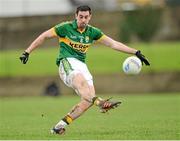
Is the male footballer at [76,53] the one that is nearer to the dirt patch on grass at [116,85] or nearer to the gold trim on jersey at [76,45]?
the gold trim on jersey at [76,45]

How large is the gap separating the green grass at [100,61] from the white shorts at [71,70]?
23.9 metres

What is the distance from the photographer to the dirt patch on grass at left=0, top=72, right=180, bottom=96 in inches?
1537

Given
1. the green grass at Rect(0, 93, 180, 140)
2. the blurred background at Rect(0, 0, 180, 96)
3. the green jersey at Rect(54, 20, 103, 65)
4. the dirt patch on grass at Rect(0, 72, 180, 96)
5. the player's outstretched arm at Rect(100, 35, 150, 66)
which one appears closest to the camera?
the green grass at Rect(0, 93, 180, 140)

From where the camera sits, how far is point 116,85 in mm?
39156

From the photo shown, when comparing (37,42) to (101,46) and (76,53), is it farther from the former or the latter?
(101,46)

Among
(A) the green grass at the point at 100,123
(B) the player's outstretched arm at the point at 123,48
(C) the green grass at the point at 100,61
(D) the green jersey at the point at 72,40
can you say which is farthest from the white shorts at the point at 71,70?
(C) the green grass at the point at 100,61

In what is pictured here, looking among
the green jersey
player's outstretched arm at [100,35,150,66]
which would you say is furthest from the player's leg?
player's outstretched arm at [100,35,150,66]

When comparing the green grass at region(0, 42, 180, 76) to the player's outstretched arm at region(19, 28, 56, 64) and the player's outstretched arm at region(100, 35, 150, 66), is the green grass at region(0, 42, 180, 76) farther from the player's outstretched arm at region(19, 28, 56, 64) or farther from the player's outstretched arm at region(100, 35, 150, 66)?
the player's outstretched arm at region(19, 28, 56, 64)

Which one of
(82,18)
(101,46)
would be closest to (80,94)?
(82,18)

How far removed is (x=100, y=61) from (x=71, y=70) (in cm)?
2548

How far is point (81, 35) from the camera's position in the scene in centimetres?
1600

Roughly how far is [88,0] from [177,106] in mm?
24574

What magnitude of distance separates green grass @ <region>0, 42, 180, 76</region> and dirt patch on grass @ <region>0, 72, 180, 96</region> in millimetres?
442

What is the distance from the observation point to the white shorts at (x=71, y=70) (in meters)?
15.5
